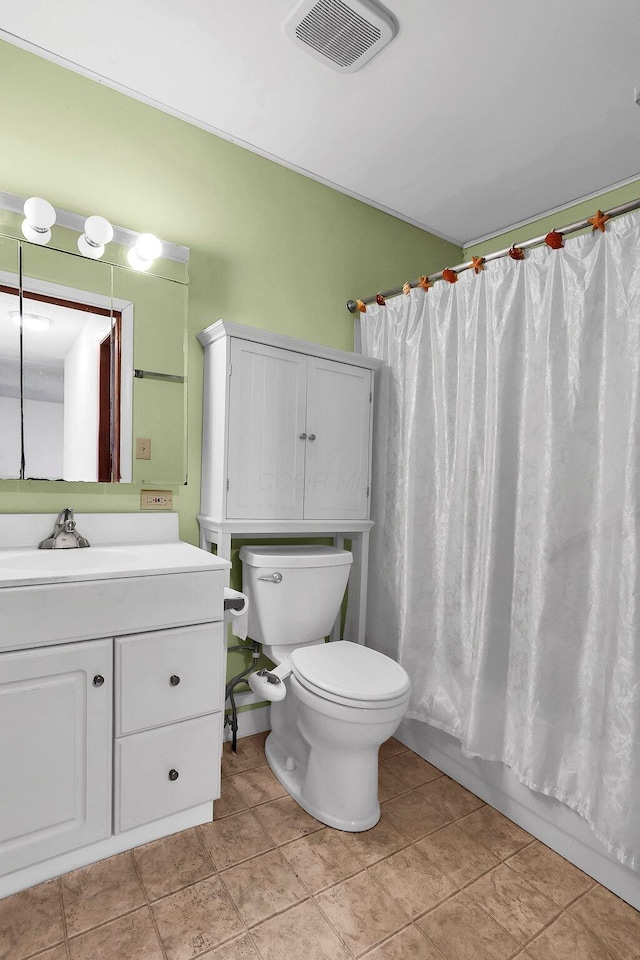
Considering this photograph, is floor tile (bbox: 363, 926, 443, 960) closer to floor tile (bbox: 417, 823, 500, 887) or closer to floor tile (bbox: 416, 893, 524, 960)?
floor tile (bbox: 416, 893, 524, 960)

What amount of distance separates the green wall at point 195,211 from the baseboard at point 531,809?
129 centimetres

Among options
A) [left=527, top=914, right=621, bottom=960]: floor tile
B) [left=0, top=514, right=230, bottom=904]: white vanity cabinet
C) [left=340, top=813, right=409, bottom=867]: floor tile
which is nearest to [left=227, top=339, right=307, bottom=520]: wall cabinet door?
[left=0, top=514, right=230, bottom=904]: white vanity cabinet

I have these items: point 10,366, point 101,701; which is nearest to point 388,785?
A: point 101,701

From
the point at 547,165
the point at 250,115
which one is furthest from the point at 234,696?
the point at 547,165

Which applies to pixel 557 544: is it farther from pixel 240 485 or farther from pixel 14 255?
pixel 14 255

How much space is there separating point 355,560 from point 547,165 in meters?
1.85

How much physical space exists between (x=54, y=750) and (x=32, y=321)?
4.29 ft

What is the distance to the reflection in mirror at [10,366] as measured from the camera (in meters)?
1.65

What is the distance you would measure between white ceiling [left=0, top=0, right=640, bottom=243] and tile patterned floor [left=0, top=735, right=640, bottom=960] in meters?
2.43

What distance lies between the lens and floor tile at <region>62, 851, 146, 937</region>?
1271 millimetres

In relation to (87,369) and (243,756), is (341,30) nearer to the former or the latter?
(87,369)

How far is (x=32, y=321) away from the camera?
5.59ft

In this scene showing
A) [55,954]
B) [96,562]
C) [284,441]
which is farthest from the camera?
[284,441]

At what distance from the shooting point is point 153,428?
1.93 m
